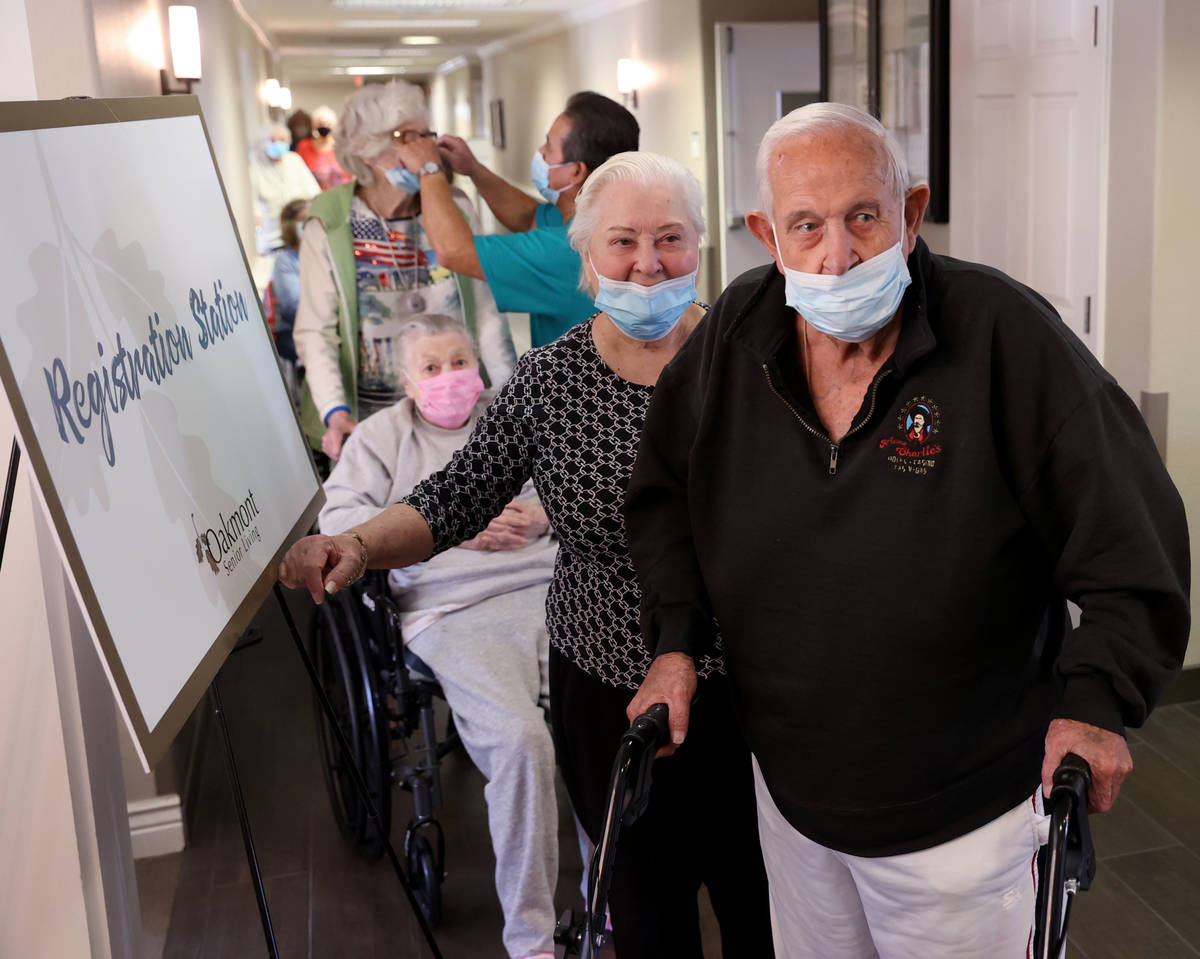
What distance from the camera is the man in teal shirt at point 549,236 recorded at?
2.61 m

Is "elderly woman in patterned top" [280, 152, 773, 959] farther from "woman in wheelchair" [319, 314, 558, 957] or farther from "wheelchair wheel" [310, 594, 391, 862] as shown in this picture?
"wheelchair wheel" [310, 594, 391, 862]

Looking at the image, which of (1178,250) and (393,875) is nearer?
(393,875)

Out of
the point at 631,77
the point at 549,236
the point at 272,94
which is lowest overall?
the point at 549,236

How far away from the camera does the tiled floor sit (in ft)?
7.75

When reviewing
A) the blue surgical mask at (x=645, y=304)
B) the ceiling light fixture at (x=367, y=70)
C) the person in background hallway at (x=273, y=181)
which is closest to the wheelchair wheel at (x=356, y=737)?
the blue surgical mask at (x=645, y=304)

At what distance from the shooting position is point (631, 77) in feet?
27.1

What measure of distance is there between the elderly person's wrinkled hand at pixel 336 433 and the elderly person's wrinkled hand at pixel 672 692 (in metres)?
1.76

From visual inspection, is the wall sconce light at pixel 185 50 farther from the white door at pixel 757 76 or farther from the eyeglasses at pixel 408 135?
the white door at pixel 757 76

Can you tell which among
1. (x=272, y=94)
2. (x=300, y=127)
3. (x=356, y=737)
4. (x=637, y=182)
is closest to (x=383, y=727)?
(x=356, y=737)

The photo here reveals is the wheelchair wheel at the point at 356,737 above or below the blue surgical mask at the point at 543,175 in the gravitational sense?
below

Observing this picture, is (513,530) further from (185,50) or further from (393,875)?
(185,50)

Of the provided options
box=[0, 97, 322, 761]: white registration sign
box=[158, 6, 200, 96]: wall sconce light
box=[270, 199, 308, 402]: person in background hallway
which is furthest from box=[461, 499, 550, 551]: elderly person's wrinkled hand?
box=[158, 6, 200, 96]: wall sconce light

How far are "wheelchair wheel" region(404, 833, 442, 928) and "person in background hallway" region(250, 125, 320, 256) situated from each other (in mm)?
6596

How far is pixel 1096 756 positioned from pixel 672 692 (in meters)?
0.46
